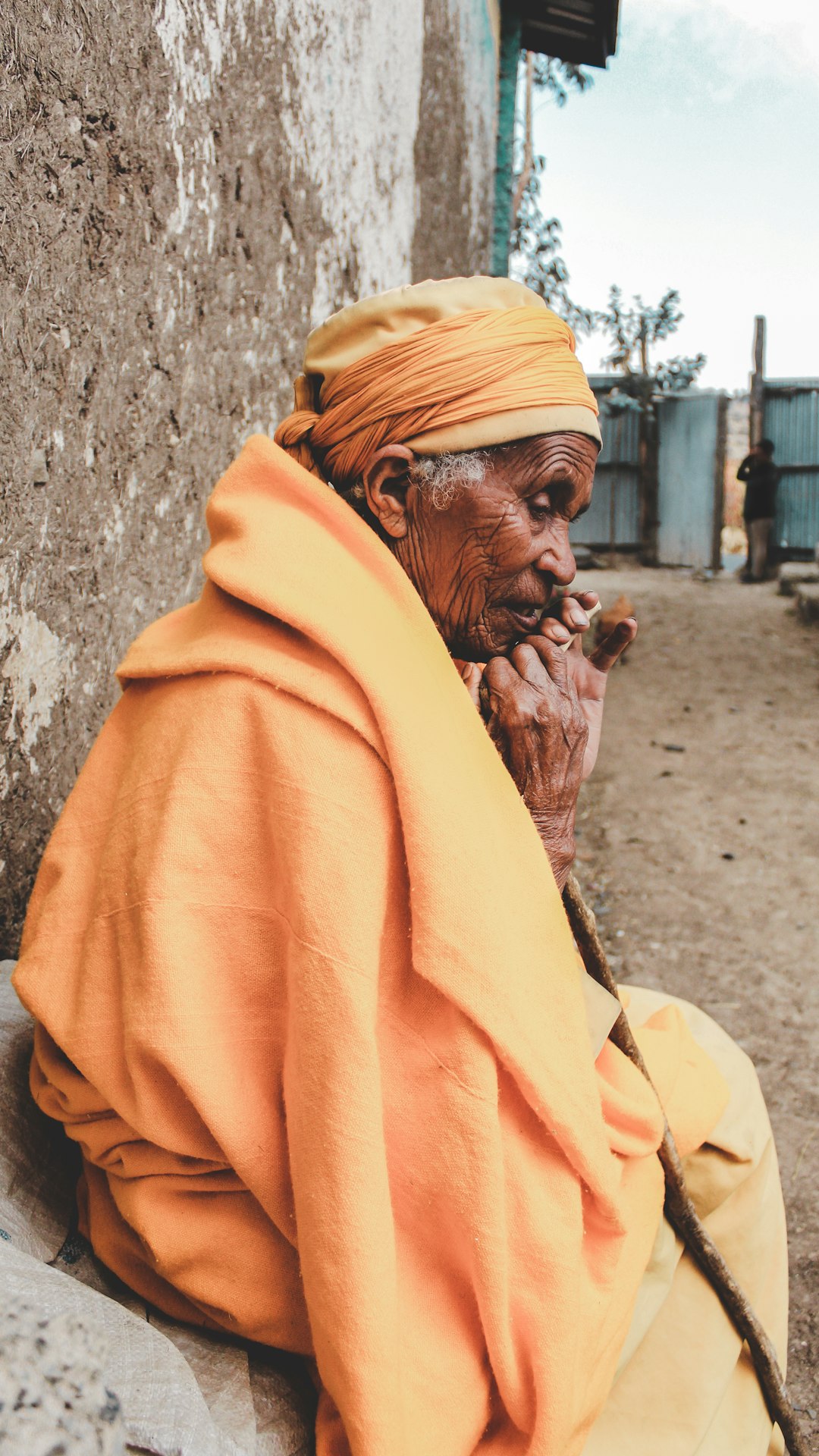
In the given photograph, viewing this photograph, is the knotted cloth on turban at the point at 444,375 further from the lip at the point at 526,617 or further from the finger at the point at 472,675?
the finger at the point at 472,675

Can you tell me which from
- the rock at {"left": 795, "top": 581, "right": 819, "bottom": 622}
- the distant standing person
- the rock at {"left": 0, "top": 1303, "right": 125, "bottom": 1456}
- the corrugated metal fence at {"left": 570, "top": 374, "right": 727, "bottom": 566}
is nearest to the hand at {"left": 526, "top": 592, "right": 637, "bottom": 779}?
the rock at {"left": 0, "top": 1303, "right": 125, "bottom": 1456}

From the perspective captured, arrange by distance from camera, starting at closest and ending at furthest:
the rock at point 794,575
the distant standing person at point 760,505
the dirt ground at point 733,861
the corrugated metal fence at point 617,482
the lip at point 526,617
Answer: the lip at point 526,617, the dirt ground at point 733,861, the rock at point 794,575, the distant standing person at point 760,505, the corrugated metal fence at point 617,482

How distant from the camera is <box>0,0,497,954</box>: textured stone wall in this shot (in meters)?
1.84

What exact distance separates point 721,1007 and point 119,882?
3.10 m

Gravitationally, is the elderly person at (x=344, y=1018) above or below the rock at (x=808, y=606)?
above

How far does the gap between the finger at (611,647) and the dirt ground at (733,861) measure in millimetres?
1747

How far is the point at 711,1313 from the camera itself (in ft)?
5.56

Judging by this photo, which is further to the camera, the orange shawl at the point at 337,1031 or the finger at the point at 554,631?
the finger at the point at 554,631

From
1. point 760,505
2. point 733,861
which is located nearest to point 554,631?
point 733,861

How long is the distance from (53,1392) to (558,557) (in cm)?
132

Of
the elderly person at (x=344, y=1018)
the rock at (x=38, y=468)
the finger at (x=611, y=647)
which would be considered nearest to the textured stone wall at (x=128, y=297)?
the rock at (x=38, y=468)

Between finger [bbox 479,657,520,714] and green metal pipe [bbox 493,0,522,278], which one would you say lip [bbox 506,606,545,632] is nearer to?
finger [bbox 479,657,520,714]

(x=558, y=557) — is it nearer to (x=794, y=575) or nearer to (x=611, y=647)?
(x=611, y=647)

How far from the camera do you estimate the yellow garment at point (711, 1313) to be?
1543 millimetres
